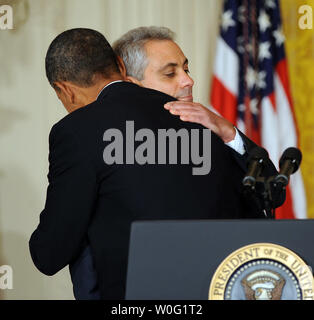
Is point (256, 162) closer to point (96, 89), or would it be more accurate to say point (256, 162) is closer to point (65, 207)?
point (65, 207)

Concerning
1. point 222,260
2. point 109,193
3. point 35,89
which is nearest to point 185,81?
point 109,193

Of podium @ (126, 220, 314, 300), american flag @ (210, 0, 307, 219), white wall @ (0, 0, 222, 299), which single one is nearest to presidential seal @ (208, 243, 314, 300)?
podium @ (126, 220, 314, 300)

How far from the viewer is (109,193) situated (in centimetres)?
193

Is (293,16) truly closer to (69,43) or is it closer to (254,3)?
(254,3)

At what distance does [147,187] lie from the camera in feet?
6.29

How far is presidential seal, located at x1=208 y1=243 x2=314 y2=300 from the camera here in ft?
4.54

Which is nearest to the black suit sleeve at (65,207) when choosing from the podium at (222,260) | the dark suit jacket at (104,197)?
the dark suit jacket at (104,197)

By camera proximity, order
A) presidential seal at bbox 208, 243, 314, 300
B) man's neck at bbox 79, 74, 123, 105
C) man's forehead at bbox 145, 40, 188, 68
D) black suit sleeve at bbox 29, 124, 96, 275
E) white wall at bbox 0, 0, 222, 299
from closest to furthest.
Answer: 1. presidential seal at bbox 208, 243, 314, 300
2. black suit sleeve at bbox 29, 124, 96, 275
3. man's neck at bbox 79, 74, 123, 105
4. man's forehead at bbox 145, 40, 188, 68
5. white wall at bbox 0, 0, 222, 299

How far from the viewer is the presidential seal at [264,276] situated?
1.38 m

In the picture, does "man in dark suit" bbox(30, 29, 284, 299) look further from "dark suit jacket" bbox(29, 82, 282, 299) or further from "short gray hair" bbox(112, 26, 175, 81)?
"short gray hair" bbox(112, 26, 175, 81)

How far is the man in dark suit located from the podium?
46 centimetres

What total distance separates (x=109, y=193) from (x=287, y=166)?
0.53 m

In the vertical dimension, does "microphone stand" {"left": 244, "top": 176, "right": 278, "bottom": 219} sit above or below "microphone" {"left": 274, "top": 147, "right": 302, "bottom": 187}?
below
